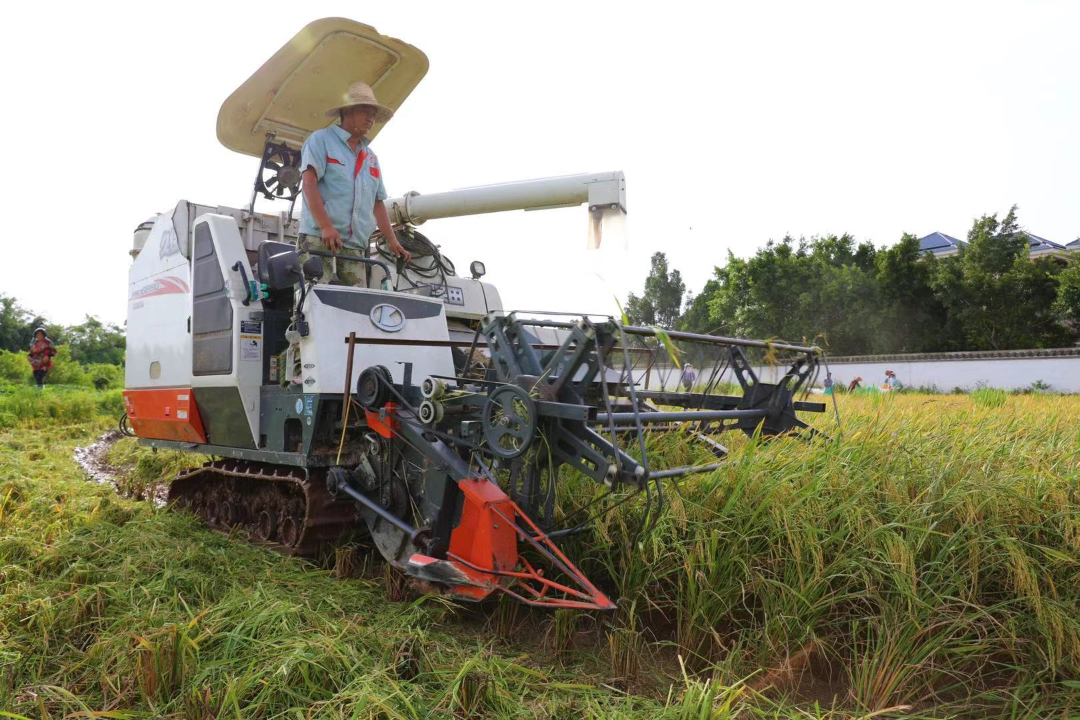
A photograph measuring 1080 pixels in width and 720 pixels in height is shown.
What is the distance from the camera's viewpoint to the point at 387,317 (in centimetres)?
454

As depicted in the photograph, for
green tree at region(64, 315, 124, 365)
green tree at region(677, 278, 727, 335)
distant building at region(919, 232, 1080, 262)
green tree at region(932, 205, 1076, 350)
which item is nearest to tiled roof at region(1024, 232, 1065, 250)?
distant building at region(919, 232, 1080, 262)

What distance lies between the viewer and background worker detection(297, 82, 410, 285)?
182 inches

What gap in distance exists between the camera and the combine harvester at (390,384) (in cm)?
329

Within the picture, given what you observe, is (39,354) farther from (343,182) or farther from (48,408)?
(343,182)

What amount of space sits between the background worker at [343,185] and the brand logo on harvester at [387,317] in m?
0.42

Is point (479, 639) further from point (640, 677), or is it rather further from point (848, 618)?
point (848, 618)

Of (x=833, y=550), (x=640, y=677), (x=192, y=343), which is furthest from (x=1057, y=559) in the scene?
(x=192, y=343)

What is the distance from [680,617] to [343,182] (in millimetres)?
3379

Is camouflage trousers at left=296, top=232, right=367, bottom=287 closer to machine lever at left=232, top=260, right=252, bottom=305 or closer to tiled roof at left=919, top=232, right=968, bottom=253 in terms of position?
machine lever at left=232, top=260, right=252, bottom=305

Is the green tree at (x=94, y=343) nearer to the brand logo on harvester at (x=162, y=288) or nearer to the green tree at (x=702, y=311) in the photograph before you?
the green tree at (x=702, y=311)

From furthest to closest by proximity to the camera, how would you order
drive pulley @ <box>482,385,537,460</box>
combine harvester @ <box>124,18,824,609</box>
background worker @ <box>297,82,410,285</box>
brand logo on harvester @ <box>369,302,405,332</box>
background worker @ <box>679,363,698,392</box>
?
background worker @ <box>679,363,698,392</box>, background worker @ <box>297,82,410,285</box>, brand logo on harvester @ <box>369,302,405,332</box>, combine harvester @ <box>124,18,824,609</box>, drive pulley @ <box>482,385,537,460</box>

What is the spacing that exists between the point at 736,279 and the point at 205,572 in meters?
28.1

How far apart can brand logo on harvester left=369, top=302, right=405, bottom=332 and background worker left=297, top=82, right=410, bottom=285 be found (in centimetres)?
42

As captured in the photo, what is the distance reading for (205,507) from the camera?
535 centimetres
